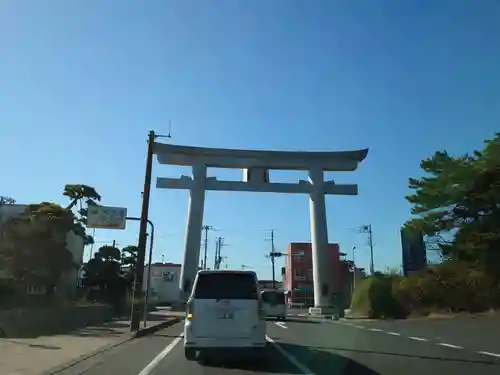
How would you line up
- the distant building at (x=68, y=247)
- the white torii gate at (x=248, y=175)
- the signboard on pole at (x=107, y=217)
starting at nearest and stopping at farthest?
the signboard on pole at (x=107, y=217)
the distant building at (x=68, y=247)
the white torii gate at (x=248, y=175)

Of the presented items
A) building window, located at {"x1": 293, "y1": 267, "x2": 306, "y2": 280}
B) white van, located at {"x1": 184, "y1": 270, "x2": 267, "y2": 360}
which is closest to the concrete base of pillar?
white van, located at {"x1": 184, "y1": 270, "x2": 267, "y2": 360}

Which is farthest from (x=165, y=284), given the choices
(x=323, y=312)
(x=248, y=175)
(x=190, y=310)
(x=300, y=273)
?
(x=190, y=310)

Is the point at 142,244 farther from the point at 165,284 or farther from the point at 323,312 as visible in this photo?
the point at 165,284

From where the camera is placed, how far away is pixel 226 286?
12992mm

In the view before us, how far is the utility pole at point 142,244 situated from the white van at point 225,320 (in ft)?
33.5

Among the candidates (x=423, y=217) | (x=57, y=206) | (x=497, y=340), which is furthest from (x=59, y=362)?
(x=423, y=217)

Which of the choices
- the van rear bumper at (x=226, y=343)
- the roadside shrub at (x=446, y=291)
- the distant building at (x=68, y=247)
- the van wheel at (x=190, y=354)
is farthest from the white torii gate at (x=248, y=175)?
the van rear bumper at (x=226, y=343)

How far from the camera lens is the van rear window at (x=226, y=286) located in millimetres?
12844

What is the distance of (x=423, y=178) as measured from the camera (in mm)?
38062

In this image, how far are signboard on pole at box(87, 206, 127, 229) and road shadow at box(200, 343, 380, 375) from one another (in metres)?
13.2

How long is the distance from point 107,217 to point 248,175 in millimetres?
21104

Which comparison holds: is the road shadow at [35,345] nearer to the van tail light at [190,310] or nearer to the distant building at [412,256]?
the van tail light at [190,310]

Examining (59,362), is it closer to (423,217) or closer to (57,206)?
(57,206)

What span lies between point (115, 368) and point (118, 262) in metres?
31.7
